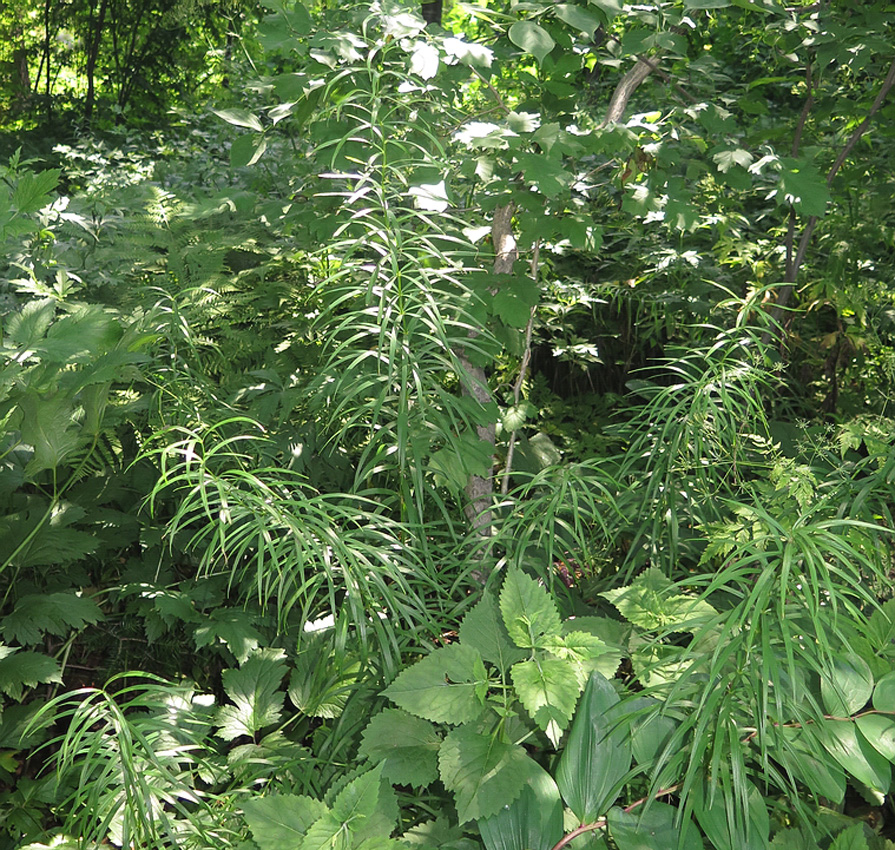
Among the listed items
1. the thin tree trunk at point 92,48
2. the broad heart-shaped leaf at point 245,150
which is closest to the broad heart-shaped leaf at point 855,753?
the broad heart-shaped leaf at point 245,150

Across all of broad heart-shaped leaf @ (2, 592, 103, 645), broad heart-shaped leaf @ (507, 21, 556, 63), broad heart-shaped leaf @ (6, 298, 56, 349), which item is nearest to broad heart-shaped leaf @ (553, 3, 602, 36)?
broad heart-shaped leaf @ (507, 21, 556, 63)

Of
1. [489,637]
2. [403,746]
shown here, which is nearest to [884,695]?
[489,637]

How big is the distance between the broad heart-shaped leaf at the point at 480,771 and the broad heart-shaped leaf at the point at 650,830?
0.44 ft

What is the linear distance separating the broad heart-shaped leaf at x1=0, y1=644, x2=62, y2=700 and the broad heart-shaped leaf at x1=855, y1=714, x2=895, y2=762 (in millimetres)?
1328

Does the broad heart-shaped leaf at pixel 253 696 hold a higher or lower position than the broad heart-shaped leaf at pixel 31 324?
lower

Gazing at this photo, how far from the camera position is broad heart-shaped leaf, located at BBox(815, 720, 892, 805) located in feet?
3.30

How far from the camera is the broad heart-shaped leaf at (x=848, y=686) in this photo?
3.45 ft

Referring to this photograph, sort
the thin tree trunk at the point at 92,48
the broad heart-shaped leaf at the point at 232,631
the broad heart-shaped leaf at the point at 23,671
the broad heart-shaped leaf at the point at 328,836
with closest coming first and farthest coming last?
the broad heart-shaped leaf at the point at 328,836
the broad heart-shaped leaf at the point at 23,671
the broad heart-shaped leaf at the point at 232,631
the thin tree trunk at the point at 92,48

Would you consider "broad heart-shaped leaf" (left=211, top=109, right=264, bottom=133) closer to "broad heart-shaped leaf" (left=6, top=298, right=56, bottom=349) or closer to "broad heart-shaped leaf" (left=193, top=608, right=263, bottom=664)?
"broad heart-shaped leaf" (left=6, top=298, right=56, bottom=349)

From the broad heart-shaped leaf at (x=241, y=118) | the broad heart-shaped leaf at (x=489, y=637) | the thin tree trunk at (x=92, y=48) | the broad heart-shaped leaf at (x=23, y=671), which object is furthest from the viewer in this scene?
the thin tree trunk at (x=92, y=48)

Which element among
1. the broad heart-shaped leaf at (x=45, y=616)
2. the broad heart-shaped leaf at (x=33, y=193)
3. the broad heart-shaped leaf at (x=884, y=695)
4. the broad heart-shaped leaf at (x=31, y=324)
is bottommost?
the broad heart-shaped leaf at (x=45, y=616)

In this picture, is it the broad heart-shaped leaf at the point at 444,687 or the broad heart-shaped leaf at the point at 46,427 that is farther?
the broad heart-shaped leaf at the point at 46,427

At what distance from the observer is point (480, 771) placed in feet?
3.43

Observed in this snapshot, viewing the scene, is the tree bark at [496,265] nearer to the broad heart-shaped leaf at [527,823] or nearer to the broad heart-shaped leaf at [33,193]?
the broad heart-shaped leaf at [527,823]
